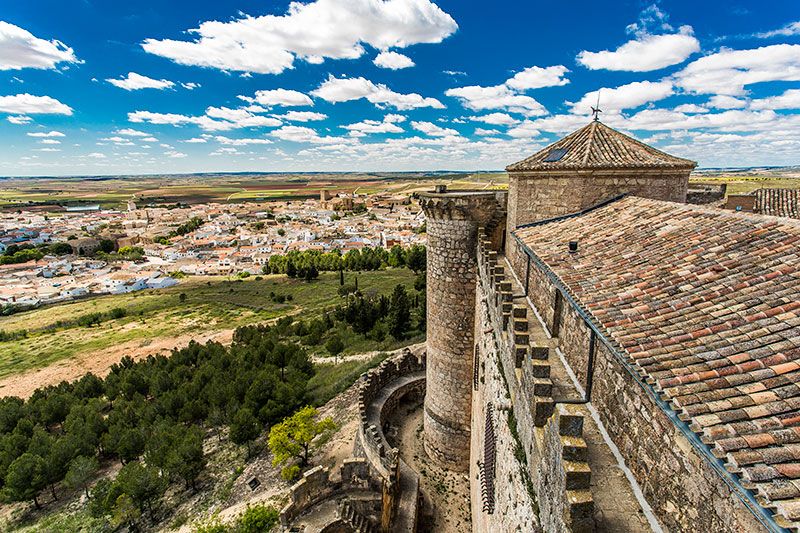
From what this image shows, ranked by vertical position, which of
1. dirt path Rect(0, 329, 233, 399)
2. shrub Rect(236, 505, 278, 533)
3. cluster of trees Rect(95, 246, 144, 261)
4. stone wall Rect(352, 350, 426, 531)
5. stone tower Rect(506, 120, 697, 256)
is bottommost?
dirt path Rect(0, 329, 233, 399)

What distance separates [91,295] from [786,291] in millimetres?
86125

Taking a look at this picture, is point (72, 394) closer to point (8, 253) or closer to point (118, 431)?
point (118, 431)

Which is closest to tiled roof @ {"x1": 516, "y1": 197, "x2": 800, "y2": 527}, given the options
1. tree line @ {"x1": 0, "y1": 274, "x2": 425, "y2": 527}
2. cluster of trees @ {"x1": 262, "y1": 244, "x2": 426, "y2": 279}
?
tree line @ {"x1": 0, "y1": 274, "x2": 425, "y2": 527}

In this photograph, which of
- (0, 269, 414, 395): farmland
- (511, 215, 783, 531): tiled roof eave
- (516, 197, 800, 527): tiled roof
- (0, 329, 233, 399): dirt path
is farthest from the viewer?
(0, 269, 414, 395): farmland

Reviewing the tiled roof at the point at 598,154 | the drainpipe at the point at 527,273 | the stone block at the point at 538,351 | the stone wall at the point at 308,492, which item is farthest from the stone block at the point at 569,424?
the stone wall at the point at 308,492

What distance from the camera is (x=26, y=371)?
1599 inches

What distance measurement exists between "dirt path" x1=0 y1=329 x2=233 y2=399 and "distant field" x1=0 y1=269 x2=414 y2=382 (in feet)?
3.14

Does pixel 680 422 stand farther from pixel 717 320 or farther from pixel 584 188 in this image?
pixel 584 188

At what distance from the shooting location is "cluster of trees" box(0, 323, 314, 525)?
18609mm

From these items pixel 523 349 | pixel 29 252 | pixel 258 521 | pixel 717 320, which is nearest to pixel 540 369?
pixel 523 349

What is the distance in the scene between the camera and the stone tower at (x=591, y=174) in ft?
34.4

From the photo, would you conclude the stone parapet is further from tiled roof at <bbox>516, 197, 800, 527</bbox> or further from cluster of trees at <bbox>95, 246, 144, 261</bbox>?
cluster of trees at <bbox>95, 246, 144, 261</bbox>

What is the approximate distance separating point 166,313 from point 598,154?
59.3 m

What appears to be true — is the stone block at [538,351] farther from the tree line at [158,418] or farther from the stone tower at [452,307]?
the tree line at [158,418]
